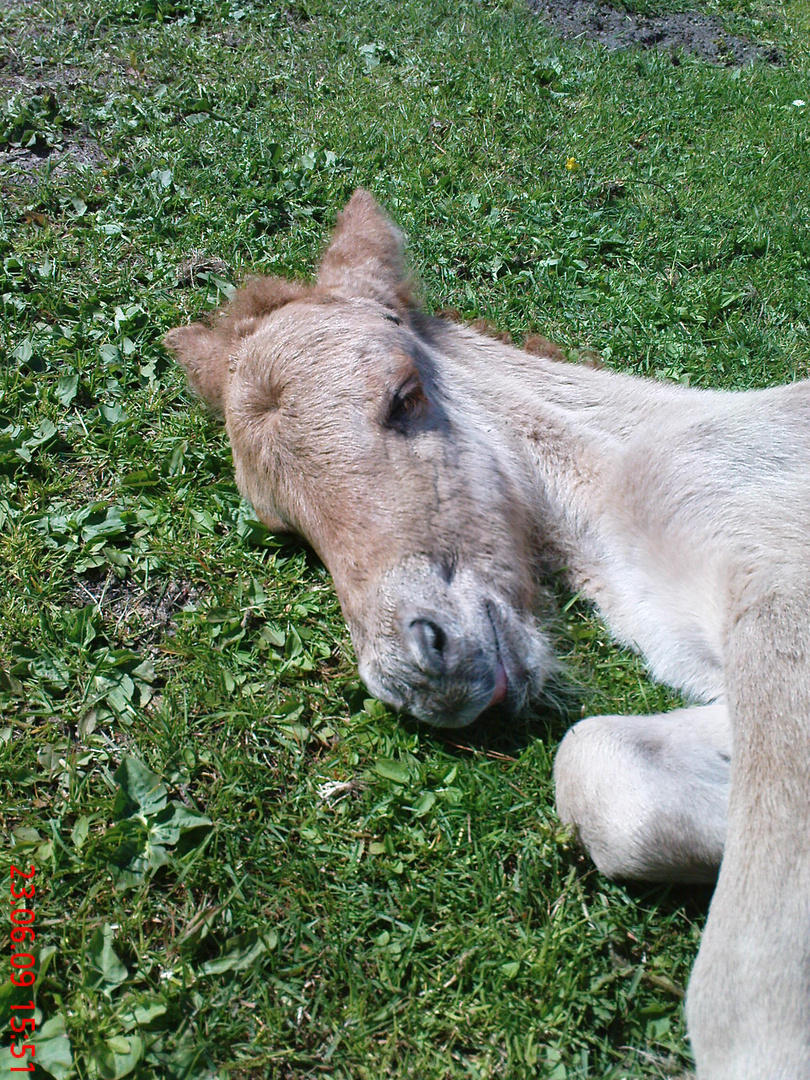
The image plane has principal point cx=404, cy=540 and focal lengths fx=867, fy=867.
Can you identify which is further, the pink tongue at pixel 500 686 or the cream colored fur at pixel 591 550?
the pink tongue at pixel 500 686

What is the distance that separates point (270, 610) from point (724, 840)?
2.11 meters

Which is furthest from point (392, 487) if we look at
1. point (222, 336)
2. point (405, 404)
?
point (222, 336)

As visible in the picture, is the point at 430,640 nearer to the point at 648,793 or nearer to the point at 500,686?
the point at 500,686

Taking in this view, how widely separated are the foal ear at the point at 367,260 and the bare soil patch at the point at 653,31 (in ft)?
16.6

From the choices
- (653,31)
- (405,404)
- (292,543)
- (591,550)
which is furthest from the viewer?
(653,31)

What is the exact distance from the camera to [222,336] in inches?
171

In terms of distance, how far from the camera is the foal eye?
138 inches

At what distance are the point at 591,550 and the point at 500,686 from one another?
38.7 inches

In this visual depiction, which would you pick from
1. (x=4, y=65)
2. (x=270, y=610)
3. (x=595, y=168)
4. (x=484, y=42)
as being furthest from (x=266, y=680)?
(x=484, y=42)

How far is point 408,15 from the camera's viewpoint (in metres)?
8.29

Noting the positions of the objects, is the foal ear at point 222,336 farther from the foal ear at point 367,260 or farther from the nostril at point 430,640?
the nostril at point 430,640
